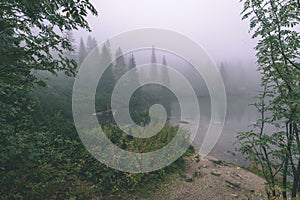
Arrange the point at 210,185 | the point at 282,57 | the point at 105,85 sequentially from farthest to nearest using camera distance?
the point at 105,85 → the point at 210,185 → the point at 282,57

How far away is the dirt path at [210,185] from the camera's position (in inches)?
160

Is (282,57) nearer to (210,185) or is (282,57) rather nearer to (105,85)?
(210,185)

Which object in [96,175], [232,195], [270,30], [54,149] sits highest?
[270,30]

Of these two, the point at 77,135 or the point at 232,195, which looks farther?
the point at 77,135

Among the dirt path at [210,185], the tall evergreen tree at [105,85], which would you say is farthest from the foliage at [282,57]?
the tall evergreen tree at [105,85]

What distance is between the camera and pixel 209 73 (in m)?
4.54

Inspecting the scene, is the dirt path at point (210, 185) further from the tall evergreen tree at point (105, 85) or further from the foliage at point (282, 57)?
the tall evergreen tree at point (105, 85)

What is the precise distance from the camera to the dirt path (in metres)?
4.07

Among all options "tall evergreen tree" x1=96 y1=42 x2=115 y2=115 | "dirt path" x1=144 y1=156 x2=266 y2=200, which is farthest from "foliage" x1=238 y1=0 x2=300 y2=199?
"tall evergreen tree" x1=96 y1=42 x2=115 y2=115

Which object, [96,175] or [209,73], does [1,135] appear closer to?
[96,175]

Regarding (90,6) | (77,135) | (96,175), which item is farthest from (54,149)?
(90,6)

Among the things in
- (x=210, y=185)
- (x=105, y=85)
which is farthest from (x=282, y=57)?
(x=105, y=85)

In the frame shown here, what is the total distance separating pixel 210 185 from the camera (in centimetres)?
450

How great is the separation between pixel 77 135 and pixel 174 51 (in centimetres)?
442
